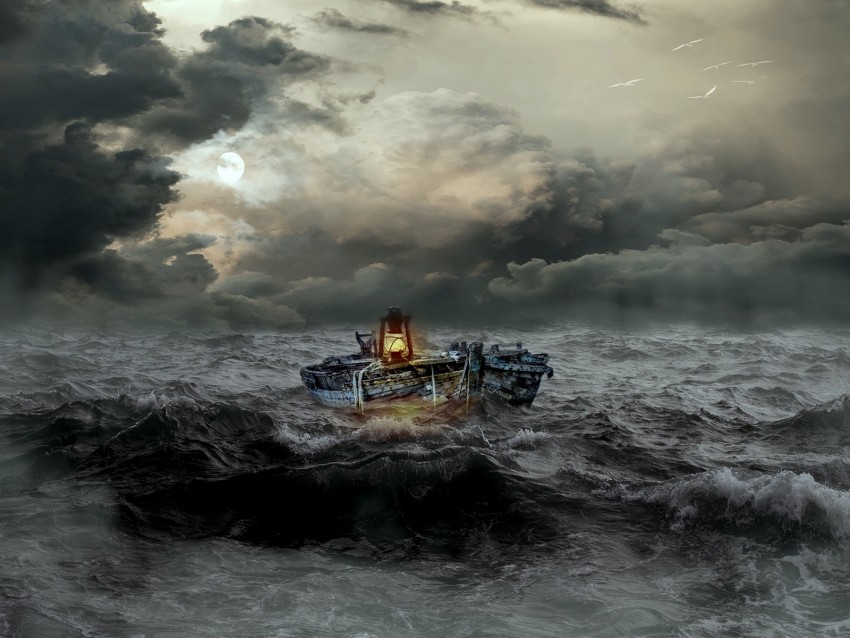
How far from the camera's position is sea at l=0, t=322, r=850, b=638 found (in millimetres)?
11227

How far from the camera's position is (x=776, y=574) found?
43.2ft

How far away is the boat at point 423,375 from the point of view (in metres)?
28.7

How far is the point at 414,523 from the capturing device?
15.8 m

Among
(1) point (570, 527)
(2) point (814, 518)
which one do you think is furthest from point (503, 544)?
(2) point (814, 518)

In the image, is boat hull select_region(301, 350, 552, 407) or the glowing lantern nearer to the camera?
boat hull select_region(301, 350, 552, 407)

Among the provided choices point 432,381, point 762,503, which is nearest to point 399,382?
point 432,381

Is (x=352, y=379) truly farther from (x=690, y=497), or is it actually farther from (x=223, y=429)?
(x=690, y=497)

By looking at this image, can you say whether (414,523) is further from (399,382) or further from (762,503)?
(399,382)

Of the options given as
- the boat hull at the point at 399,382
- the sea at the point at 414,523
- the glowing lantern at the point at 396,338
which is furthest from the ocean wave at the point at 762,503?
the glowing lantern at the point at 396,338

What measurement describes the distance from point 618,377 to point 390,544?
38641 millimetres

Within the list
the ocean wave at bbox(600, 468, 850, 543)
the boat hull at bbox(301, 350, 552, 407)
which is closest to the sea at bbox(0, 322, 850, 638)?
the ocean wave at bbox(600, 468, 850, 543)

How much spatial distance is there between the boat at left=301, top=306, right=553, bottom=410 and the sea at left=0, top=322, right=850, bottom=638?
88cm

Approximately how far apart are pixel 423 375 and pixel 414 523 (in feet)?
44.0

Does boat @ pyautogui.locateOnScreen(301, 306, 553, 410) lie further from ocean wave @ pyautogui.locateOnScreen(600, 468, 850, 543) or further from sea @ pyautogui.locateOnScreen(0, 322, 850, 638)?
ocean wave @ pyautogui.locateOnScreen(600, 468, 850, 543)
